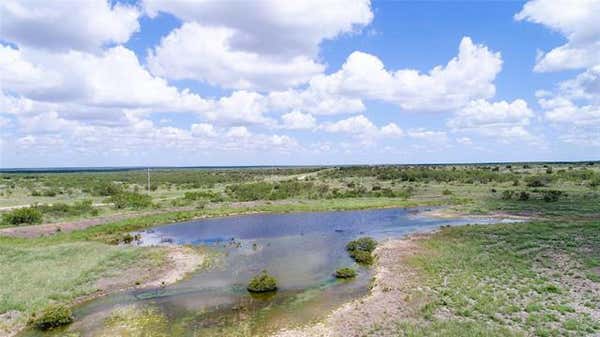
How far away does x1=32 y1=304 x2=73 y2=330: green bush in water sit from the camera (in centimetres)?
A: 1672

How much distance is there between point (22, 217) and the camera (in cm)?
4141

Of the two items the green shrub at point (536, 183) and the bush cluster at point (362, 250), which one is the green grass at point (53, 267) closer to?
the bush cluster at point (362, 250)

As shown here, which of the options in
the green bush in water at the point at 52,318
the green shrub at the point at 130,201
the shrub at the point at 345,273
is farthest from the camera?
the green shrub at the point at 130,201

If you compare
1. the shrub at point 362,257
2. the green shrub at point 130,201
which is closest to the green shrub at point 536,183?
the shrub at point 362,257

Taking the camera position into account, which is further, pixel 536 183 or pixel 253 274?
pixel 536 183

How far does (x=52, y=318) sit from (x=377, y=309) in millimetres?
14909

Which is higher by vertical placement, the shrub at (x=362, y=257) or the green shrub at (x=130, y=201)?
the green shrub at (x=130, y=201)

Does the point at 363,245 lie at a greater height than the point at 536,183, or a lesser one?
lesser

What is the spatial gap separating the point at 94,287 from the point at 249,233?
18637mm

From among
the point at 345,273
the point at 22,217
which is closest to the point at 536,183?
the point at 345,273

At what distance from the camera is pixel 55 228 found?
39375 millimetres

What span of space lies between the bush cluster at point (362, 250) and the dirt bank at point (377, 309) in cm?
186

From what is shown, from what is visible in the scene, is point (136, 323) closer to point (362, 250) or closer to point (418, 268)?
point (418, 268)

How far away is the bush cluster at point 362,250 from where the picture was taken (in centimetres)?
2728
